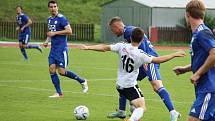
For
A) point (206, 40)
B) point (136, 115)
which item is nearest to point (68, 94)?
point (136, 115)

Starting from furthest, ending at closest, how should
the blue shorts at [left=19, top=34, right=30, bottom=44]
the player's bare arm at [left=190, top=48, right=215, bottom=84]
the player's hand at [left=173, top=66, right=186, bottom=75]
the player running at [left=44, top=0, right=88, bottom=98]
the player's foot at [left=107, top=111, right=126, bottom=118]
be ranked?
1. the blue shorts at [left=19, top=34, right=30, bottom=44]
2. the player running at [left=44, top=0, right=88, bottom=98]
3. the player's foot at [left=107, top=111, right=126, bottom=118]
4. the player's hand at [left=173, top=66, right=186, bottom=75]
5. the player's bare arm at [left=190, top=48, right=215, bottom=84]

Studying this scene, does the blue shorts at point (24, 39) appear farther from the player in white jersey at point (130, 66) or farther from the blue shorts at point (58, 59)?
the player in white jersey at point (130, 66)

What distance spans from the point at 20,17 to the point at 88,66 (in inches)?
207

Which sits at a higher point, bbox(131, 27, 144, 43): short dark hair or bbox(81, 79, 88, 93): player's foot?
bbox(131, 27, 144, 43): short dark hair

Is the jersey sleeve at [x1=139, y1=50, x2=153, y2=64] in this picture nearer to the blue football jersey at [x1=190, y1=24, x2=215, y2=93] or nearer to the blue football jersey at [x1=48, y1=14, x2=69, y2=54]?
the blue football jersey at [x1=190, y1=24, x2=215, y2=93]

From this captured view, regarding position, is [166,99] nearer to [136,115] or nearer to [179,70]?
[136,115]

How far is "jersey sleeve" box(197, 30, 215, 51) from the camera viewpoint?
27.2 ft

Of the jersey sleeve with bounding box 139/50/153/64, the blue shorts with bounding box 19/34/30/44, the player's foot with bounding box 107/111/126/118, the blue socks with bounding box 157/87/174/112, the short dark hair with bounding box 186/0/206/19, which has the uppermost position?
the short dark hair with bounding box 186/0/206/19

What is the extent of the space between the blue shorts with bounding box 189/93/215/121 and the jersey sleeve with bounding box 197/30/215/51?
2.02ft

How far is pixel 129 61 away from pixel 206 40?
3066mm

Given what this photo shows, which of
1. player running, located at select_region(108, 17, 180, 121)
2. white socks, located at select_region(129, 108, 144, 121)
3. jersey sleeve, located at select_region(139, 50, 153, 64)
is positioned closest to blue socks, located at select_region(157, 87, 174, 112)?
player running, located at select_region(108, 17, 180, 121)

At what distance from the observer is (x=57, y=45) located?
17.0m

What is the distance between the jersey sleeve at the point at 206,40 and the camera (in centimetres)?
830

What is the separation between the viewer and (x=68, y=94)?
17125 millimetres
